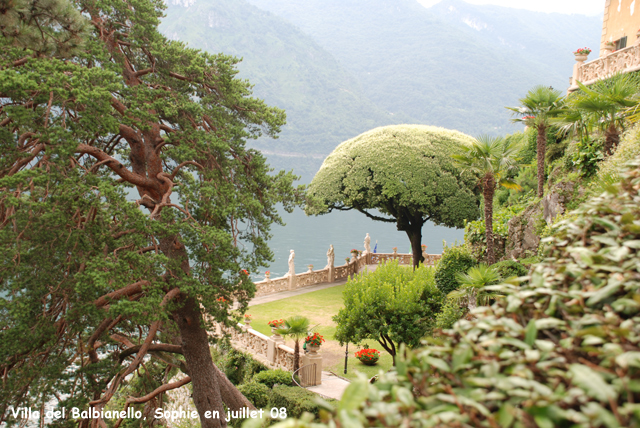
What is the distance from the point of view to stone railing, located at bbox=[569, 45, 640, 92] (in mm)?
15330

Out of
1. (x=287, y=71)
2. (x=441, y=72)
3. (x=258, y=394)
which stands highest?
(x=441, y=72)

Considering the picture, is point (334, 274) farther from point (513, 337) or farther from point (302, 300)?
point (513, 337)

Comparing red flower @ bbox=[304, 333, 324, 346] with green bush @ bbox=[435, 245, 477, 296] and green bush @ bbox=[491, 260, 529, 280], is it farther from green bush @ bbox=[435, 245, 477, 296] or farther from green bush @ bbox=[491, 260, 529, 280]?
green bush @ bbox=[491, 260, 529, 280]

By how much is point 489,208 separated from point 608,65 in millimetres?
8417

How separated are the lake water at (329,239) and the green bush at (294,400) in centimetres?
4726

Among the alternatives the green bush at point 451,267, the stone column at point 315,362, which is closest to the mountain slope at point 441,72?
the green bush at point 451,267

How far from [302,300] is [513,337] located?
22.2m

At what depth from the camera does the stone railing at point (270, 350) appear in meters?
16.1

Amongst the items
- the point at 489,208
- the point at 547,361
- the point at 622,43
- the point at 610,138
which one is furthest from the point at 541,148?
the point at 547,361

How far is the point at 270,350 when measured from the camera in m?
18.2

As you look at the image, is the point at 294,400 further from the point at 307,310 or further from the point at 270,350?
the point at 307,310

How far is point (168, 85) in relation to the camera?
966 cm

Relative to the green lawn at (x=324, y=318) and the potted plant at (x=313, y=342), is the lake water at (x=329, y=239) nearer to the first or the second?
the green lawn at (x=324, y=318)

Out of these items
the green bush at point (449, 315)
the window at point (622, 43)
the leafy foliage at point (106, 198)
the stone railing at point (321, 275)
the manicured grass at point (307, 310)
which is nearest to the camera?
the leafy foliage at point (106, 198)
